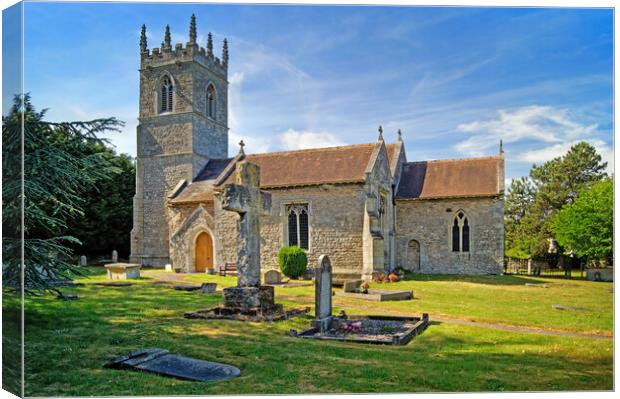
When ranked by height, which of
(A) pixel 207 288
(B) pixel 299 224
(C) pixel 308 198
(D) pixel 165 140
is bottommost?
(A) pixel 207 288

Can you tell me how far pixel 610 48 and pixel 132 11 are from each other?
24.6 feet

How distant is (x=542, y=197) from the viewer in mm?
26641

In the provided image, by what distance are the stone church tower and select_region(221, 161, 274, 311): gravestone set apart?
1885 cm

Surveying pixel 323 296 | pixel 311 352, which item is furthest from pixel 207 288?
pixel 311 352

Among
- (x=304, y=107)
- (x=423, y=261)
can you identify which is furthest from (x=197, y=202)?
(x=304, y=107)

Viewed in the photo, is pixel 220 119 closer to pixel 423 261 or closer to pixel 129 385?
pixel 423 261

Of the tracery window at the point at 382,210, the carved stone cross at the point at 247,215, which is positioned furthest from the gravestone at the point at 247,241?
the tracery window at the point at 382,210

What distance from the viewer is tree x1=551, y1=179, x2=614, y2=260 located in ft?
29.7

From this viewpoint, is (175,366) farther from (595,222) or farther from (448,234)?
(448,234)

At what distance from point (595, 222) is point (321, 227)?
14.5m


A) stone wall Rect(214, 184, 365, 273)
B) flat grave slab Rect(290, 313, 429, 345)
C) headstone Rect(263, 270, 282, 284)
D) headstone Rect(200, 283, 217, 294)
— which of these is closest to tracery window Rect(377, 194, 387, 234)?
stone wall Rect(214, 184, 365, 273)

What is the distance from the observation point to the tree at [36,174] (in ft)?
22.7

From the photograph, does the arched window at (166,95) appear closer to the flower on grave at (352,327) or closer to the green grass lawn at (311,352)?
the green grass lawn at (311,352)

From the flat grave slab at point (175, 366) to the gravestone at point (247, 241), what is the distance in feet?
13.1
